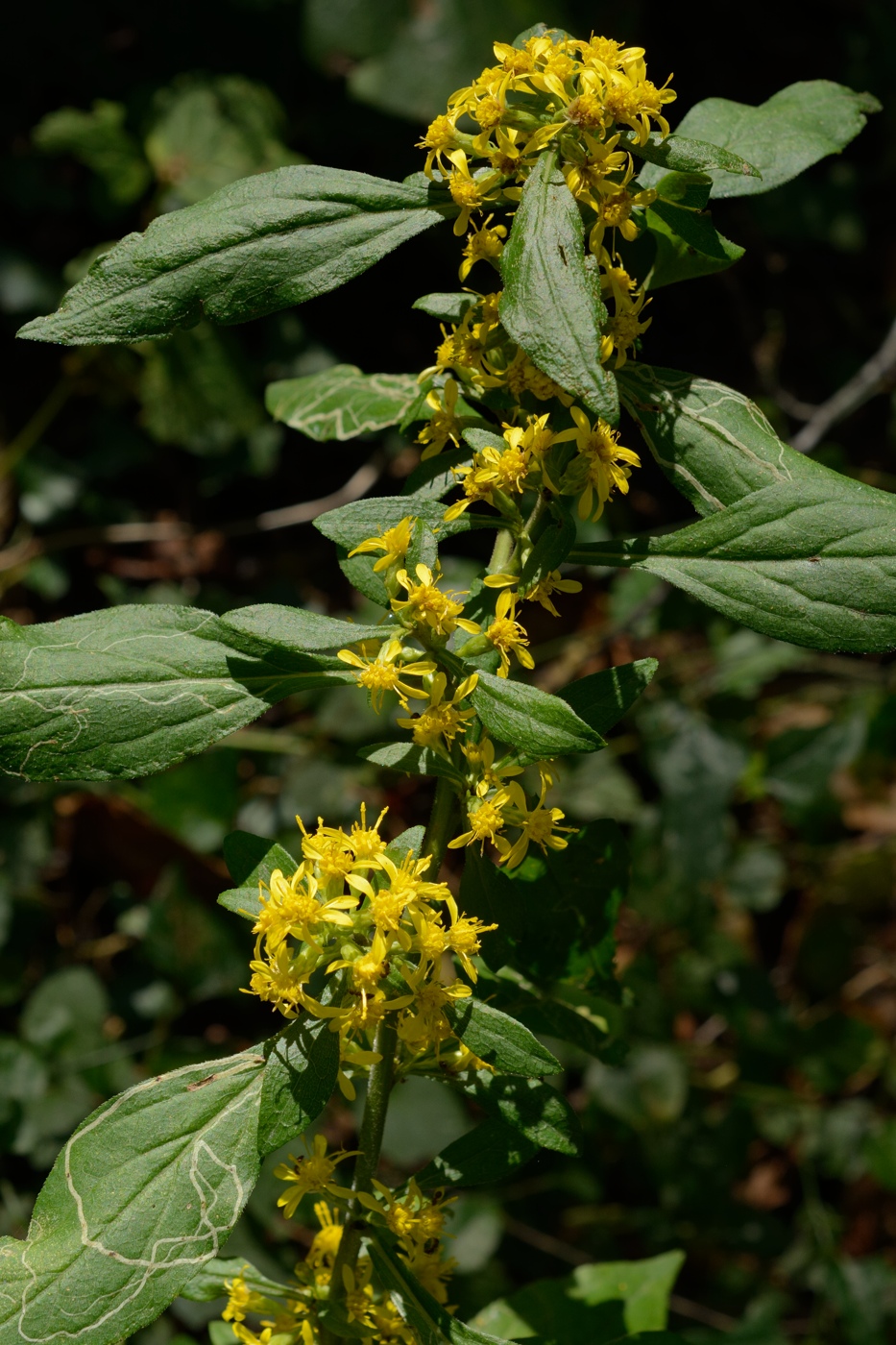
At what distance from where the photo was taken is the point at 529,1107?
4.37 feet

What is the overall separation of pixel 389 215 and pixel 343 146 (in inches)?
96.7

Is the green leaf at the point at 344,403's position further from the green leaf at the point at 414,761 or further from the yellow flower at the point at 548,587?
the green leaf at the point at 414,761

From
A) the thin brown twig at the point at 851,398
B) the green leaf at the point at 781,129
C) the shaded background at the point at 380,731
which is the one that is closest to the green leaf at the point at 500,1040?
the green leaf at the point at 781,129

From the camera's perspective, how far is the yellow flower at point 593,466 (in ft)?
4.09

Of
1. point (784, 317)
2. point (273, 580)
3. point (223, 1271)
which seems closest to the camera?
point (223, 1271)

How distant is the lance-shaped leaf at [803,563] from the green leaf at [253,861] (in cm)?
49

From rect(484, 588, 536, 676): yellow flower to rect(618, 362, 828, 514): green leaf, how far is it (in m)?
0.24

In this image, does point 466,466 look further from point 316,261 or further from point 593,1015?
point 593,1015

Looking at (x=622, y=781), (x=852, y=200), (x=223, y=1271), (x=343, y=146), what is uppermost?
(x=343, y=146)

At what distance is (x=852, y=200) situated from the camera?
3.92 metres

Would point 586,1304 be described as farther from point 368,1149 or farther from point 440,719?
point 440,719

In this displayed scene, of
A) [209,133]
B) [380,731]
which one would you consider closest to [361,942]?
[380,731]

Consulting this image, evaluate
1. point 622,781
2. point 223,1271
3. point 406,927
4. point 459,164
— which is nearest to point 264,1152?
point 406,927

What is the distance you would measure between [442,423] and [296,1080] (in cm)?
76
